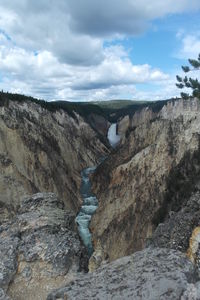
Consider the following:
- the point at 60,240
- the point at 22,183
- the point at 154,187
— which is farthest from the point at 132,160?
the point at 60,240

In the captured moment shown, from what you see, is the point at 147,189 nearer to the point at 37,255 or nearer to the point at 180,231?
the point at 37,255

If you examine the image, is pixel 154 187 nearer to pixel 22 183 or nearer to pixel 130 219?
pixel 130 219

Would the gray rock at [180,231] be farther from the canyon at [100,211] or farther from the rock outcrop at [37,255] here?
the rock outcrop at [37,255]

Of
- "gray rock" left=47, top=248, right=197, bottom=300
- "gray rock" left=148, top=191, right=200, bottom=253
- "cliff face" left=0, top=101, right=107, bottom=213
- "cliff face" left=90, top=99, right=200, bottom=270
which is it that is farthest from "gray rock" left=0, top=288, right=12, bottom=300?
"cliff face" left=90, top=99, right=200, bottom=270

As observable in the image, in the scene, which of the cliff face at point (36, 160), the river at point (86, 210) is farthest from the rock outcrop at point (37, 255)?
the river at point (86, 210)

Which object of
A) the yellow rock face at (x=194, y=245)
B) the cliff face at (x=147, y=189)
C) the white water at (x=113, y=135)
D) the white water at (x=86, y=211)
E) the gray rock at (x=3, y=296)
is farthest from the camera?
the white water at (x=113, y=135)

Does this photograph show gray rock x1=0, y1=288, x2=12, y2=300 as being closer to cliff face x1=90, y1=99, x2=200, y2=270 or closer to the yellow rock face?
the yellow rock face

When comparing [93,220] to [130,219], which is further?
[93,220]
